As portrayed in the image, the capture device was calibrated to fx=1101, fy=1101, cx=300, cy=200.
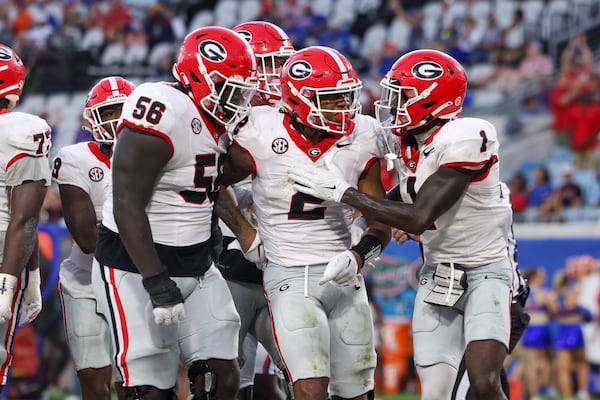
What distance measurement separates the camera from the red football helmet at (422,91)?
217 inches

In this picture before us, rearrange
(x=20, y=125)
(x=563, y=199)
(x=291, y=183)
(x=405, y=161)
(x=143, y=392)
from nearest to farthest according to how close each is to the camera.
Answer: (x=143, y=392), (x=20, y=125), (x=291, y=183), (x=405, y=161), (x=563, y=199)

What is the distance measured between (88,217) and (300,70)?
151cm

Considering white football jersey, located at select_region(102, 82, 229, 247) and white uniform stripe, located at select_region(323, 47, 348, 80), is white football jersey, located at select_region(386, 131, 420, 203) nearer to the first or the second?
white uniform stripe, located at select_region(323, 47, 348, 80)

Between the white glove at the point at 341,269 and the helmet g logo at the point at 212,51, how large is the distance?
42.6 inches

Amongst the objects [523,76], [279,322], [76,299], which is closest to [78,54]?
[523,76]

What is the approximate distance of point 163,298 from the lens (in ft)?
15.6

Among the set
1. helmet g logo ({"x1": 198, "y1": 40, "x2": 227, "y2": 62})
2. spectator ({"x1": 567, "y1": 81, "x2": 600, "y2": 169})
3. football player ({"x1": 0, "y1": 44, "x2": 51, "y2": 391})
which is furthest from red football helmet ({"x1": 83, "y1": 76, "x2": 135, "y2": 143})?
spectator ({"x1": 567, "y1": 81, "x2": 600, "y2": 169})

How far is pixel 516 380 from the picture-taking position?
11.4 m

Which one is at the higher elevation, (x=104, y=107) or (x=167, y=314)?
(x=104, y=107)

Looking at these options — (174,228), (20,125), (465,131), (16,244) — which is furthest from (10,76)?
(465,131)

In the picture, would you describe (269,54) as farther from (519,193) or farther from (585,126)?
(585,126)

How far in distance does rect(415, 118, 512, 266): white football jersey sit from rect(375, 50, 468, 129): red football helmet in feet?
0.50

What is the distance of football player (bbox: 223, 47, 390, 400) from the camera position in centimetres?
533

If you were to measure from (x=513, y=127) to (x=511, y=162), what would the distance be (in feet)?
1.67
